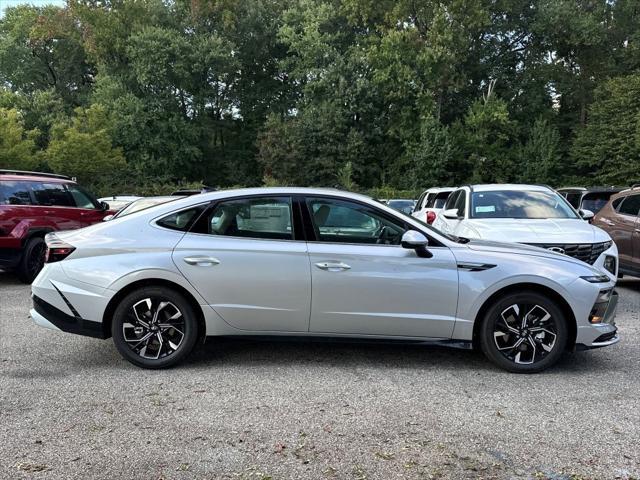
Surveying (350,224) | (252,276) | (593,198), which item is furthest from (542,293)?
(593,198)

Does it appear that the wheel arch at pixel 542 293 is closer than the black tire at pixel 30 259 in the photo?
Yes

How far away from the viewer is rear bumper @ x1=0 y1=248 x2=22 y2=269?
29.6 ft

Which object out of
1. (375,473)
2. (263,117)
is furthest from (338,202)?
(263,117)

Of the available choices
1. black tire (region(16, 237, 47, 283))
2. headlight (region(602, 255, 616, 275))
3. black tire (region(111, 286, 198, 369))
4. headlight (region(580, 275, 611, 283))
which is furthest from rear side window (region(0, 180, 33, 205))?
headlight (region(602, 255, 616, 275))

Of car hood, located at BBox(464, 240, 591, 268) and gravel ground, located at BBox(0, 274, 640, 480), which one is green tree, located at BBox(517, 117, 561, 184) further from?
car hood, located at BBox(464, 240, 591, 268)

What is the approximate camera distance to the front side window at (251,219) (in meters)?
4.95

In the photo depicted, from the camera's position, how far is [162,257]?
4805 millimetres

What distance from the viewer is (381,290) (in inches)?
187

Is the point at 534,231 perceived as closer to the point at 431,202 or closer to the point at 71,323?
the point at 71,323

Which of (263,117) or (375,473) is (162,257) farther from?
(263,117)

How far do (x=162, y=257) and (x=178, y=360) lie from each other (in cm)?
90

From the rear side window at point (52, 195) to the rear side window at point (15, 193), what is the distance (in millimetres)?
149

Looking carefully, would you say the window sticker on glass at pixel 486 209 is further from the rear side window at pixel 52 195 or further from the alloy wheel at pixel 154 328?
the rear side window at pixel 52 195

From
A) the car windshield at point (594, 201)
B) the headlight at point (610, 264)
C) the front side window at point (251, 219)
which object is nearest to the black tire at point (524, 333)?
the front side window at point (251, 219)
